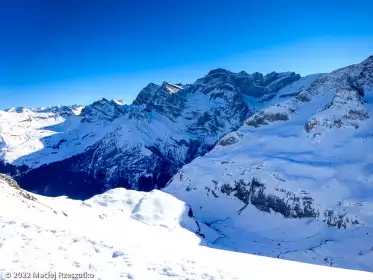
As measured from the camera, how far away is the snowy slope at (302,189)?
117000 millimetres

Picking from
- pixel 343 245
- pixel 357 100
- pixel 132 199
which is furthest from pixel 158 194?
pixel 357 100

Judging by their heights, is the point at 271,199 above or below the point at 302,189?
below

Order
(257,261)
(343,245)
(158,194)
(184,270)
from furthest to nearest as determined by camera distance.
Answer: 1. (158,194)
2. (343,245)
3. (257,261)
4. (184,270)

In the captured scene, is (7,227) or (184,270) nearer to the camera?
(184,270)

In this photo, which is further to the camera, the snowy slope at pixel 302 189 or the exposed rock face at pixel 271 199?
the exposed rock face at pixel 271 199

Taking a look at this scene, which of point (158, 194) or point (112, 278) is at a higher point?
point (112, 278)

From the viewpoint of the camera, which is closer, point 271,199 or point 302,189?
point 302,189

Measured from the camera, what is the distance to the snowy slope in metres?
117

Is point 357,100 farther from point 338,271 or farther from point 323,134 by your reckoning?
point 338,271

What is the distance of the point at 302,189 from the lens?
142875 millimetres

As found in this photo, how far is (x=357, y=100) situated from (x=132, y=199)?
136 m

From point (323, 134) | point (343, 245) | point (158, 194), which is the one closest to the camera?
point (343, 245)

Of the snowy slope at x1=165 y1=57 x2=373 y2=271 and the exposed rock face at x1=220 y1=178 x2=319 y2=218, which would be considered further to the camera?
the exposed rock face at x1=220 y1=178 x2=319 y2=218

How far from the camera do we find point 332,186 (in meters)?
139
